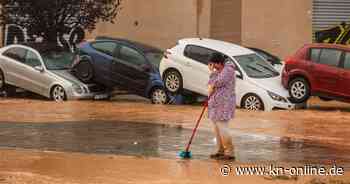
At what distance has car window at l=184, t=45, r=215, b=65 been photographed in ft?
61.7

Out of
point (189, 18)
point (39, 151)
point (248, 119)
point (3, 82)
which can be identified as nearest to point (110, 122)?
point (248, 119)

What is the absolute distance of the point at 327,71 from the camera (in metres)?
18.0

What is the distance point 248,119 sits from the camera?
15602 millimetres

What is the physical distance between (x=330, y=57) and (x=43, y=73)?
740 cm

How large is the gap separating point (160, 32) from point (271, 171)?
1932cm

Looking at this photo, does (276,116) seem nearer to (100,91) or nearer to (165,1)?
(100,91)

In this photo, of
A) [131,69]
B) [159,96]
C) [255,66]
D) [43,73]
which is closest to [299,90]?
[255,66]

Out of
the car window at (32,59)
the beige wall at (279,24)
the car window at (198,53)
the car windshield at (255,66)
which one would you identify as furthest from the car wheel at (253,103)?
the beige wall at (279,24)

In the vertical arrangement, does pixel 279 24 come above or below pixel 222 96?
below

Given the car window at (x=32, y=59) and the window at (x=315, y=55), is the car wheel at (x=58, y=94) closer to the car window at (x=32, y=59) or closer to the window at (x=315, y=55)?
the car window at (x=32, y=59)

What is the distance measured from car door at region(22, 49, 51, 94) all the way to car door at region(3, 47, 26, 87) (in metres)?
0.17

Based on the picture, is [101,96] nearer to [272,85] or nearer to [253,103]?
[253,103]

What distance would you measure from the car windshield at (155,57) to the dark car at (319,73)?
3.33 metres

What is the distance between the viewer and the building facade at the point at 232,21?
1065 inches
